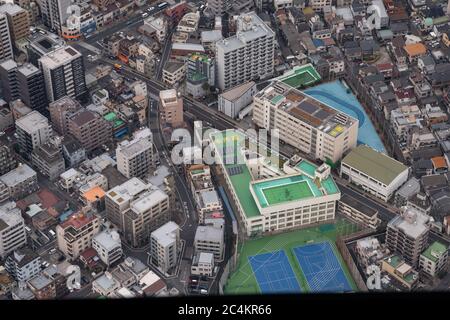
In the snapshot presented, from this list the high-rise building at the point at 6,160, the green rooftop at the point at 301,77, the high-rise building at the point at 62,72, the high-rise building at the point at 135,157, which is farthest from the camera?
the green rooftop at the point at 301,77

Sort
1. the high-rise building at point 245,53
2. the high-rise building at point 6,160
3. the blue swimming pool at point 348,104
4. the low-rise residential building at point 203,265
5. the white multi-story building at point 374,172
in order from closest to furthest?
1. the low-rise residential building at point 203,265
2. the white multi-story building at point 374,172
3. the high-rise building at point 6,160
4. the blue swimming pool at point 348,104
5. the high-rise building at point 245,53

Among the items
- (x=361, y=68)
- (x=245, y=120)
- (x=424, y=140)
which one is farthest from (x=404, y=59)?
(x=245, y=120)

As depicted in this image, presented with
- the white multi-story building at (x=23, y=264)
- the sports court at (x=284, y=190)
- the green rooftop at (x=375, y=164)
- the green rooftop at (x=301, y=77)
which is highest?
the green rooftop at (x=375, y=164)

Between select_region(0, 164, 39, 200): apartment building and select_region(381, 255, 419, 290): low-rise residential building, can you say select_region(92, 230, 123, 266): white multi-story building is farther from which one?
select_region(381, 255, 419, 290): low-rise residential building

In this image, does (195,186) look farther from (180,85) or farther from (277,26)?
(277,26)

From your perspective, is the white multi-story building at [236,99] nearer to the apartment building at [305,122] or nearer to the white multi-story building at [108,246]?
the apartment building at [305,122]

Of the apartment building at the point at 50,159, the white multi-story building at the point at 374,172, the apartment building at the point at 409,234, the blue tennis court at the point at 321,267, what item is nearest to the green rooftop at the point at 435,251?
the apartment building at the point at 409,234

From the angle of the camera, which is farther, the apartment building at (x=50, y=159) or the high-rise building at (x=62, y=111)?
the high-rise building at (x=62, y=111)

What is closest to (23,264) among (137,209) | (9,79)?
(137,209)

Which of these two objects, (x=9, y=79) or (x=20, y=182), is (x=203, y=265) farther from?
(x=9, y=79)
